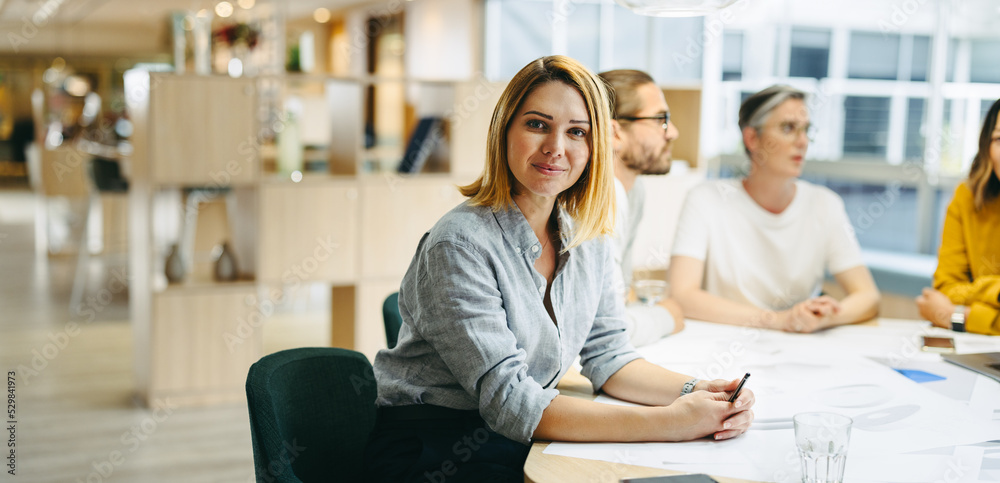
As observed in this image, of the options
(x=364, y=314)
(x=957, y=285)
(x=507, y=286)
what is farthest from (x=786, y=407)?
(x=364, y=314)

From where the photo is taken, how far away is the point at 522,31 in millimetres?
8695

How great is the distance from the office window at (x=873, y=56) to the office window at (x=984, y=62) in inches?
24.1

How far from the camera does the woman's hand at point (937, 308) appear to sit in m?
2.27

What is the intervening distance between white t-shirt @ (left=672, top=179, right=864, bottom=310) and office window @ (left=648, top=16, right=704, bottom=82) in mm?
4050

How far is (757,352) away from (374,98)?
31.3ft

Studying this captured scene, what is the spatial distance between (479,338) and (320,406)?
1.68 feet

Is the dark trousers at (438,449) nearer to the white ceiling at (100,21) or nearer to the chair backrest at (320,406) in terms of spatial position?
the chair backrest at (320,406)

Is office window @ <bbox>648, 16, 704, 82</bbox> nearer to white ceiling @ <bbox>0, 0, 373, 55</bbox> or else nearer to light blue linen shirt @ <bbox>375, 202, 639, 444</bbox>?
white ceiling @ <bbox>0, 0, 373, 55</bbox>

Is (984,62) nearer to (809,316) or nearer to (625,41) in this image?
(809,316)

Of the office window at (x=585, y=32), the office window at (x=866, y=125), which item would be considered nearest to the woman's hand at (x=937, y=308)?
the office window at (x=866, y=125)

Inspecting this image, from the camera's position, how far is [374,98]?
36.0ft

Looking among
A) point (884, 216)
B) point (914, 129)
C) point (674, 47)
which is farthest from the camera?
point (674, 47)

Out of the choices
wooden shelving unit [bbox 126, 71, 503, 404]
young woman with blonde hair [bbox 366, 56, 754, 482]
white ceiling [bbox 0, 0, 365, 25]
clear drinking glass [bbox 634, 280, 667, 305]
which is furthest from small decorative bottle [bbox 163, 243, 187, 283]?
white ceiling [bbox 0, 0, 365, 25]

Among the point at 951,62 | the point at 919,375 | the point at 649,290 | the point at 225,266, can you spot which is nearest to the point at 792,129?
the point at 649,290
